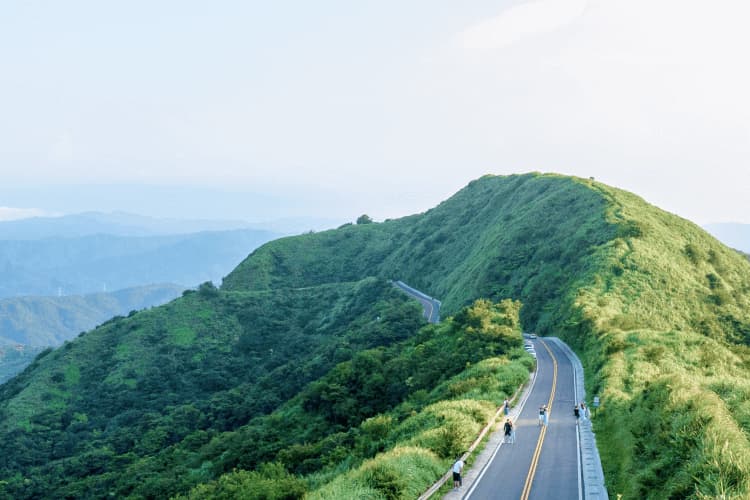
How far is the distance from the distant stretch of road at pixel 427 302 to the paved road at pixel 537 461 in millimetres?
42505

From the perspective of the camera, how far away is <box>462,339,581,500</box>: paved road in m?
20.2

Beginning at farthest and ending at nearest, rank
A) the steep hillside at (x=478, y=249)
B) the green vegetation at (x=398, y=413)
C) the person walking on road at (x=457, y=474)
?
the steep hillside at (x=478, y=249), the green vegetation at (x=398, y=413), the person walking on road at (x=457, y=474)

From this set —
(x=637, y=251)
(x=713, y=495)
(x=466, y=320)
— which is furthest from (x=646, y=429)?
(x=637, y=251)

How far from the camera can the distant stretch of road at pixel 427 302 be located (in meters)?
78.2

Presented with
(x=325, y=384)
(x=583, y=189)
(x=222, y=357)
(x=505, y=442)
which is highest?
(x=583, y=189)

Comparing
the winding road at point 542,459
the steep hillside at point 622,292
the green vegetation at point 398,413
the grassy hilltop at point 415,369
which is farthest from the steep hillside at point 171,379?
the winding road at point 542,459

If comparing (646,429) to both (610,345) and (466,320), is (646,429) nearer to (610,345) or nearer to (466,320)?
(610,345)

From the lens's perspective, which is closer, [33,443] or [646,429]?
[646,429]

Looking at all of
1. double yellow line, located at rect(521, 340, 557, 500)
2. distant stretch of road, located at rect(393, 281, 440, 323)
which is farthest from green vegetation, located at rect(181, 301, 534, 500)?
distant stretch of road, located at rect(393, 281, 440, 323)

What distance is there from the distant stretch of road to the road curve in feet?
140

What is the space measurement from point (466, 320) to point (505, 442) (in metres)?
23.3

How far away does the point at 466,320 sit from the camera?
4906cm

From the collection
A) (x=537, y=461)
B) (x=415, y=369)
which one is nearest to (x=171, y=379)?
(x=415, y=369)

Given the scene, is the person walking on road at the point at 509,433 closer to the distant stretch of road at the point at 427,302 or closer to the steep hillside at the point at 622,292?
the steep hillside at the point at 622,292
